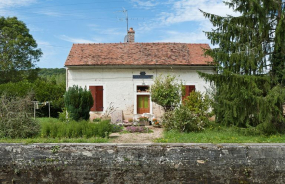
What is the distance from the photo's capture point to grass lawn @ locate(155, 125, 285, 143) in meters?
8.04

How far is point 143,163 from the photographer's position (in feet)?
23.5

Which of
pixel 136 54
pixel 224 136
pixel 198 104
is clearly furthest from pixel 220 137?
pixel 136 54

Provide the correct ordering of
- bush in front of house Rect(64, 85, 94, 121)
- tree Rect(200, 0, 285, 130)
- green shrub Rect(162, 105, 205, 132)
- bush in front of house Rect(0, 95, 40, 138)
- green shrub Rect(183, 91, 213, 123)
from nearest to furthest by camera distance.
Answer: bush in front of house Rect(0, 95, 40, 138)
tree Rect(200, 0, 285, 130)
green shrub Rect(162, 105, 205, 132)
bush in front of house Rect(64, 85, 94, 121)
green shrub Rect(183, 91, 213, 123)

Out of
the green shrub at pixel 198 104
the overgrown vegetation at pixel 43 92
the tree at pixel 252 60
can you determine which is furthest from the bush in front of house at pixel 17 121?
the overgrown vegetation at pixel 43 92

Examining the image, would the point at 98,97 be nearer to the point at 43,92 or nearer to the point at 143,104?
the point at 143,104

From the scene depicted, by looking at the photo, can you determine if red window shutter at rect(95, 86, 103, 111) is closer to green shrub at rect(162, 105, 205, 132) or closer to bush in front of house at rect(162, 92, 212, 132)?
bush in front of house at rect(162, 92, 212, 132)

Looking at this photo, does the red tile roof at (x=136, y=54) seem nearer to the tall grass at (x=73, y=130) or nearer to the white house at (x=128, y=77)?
the white house at (x=128, y=77)

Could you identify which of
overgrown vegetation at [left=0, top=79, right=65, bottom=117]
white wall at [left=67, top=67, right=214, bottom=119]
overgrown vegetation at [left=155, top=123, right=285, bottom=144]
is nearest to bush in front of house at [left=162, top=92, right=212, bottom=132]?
overgrown vegetation at [left=155, top=123, right=285, bottom=144]

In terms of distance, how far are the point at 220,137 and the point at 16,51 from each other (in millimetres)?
22007

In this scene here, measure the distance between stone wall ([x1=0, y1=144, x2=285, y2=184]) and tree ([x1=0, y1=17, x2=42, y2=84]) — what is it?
1953 centimetres

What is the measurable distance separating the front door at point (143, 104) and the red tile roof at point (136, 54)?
1.95 m

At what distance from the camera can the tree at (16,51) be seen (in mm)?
24031

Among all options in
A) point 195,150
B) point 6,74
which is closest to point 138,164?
point 195,150

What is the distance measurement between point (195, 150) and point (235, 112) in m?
3.36
